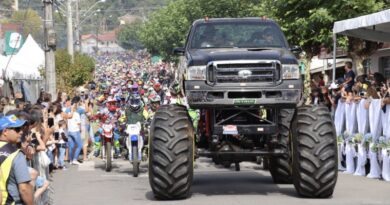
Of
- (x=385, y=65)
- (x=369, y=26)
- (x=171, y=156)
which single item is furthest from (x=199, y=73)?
(x=385, y=65)

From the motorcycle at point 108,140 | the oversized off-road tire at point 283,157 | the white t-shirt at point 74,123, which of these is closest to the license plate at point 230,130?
the oversized off-road tire at point 283,157

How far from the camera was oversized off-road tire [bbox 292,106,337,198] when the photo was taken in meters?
14.4

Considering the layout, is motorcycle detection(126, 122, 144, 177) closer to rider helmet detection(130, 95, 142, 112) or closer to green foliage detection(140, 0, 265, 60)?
rider helmet detection(130, 95, 142, 112)

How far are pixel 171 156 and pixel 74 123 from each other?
10.6 m

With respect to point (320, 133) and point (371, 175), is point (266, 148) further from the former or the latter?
point (371, 175)

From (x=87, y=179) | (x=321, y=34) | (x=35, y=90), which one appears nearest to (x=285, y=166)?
(x=87, y=179)

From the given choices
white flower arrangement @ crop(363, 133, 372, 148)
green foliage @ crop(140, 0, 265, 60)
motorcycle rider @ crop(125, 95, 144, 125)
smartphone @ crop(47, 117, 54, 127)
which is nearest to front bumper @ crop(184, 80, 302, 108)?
white flower arrangement @ crop(363, 133, 372, 148)

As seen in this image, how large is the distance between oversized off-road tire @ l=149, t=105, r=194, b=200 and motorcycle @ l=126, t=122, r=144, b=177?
5536mm

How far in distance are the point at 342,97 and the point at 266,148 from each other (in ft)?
22.7

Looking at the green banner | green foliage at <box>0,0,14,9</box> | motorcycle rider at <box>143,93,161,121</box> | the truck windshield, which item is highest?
green foliage at <box>0,0,14,9</box>

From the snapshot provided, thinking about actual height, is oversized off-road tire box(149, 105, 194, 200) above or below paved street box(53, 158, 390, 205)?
above

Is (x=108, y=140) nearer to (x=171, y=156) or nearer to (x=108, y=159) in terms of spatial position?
(x=108, y=159)

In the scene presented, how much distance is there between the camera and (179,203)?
14422mm

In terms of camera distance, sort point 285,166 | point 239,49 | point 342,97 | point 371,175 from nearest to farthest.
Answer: point 239,49, point 285,166, point 371,175, point 342,97
